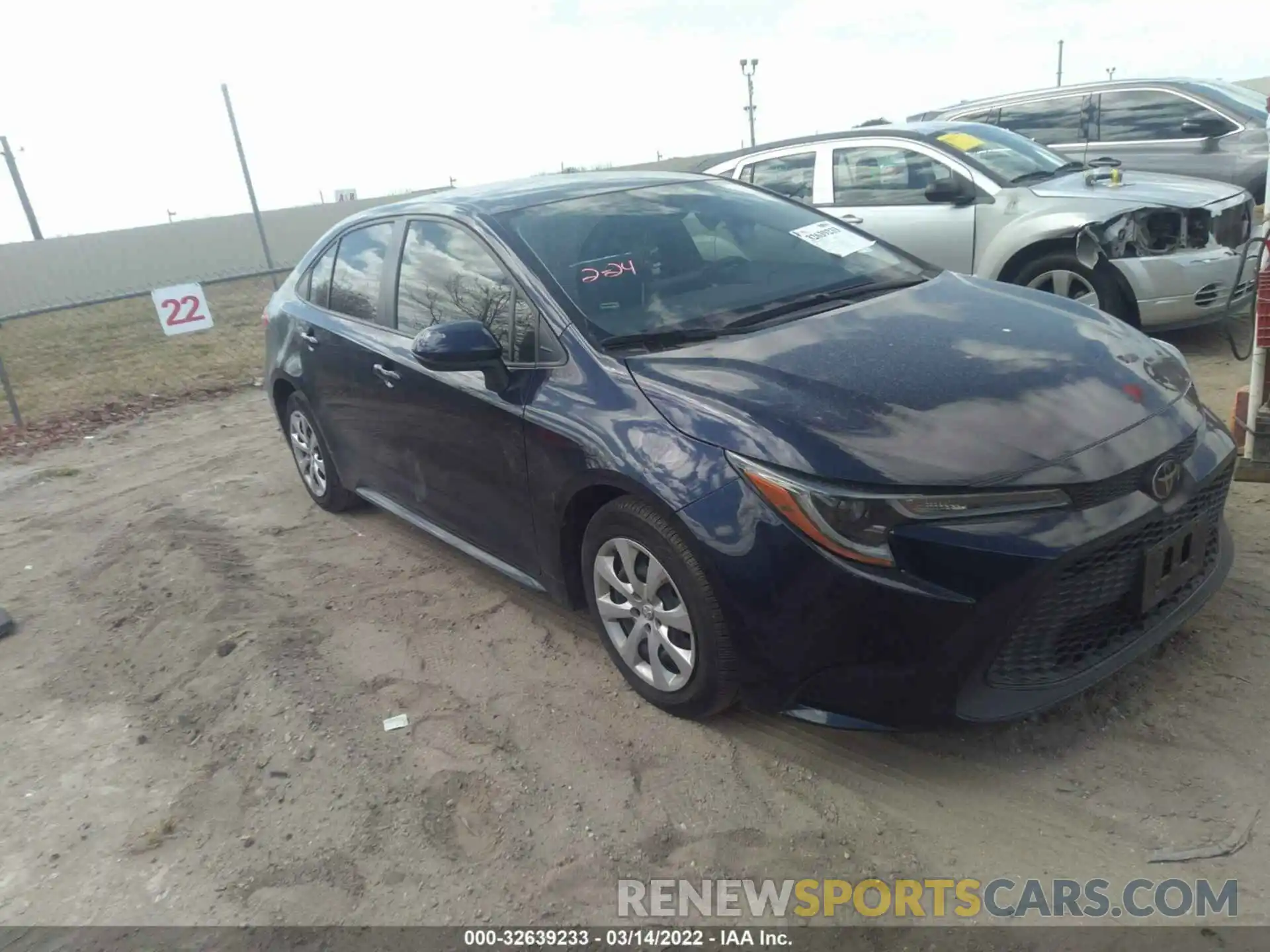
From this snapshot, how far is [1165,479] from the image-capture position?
104 inches

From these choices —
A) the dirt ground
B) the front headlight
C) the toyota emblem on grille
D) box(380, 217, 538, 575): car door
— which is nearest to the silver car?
the dirt ground

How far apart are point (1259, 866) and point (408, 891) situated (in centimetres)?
212

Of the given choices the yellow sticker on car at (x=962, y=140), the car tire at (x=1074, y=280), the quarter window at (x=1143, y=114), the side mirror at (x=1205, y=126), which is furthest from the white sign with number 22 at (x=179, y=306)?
the side mirror at (x=1205, y=126)

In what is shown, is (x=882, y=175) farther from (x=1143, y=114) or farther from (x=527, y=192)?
(x=527, y=192)

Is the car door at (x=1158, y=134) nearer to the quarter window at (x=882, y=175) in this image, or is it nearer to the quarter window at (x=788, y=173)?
the quarter window at (x=882, y=175)

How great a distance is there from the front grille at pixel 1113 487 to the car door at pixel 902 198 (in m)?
4.48

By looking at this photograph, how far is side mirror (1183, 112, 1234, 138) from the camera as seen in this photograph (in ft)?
29.6

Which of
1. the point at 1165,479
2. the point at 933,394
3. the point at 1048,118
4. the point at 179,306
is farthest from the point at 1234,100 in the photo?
the point at 179,306

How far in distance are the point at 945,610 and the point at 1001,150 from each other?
5805mm

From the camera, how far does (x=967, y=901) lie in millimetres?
2336

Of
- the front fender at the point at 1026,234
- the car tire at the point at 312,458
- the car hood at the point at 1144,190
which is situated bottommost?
the car tire at the point at 312,458

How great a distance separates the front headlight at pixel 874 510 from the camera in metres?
2.47

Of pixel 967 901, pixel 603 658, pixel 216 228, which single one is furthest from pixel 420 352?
pixel 216 228

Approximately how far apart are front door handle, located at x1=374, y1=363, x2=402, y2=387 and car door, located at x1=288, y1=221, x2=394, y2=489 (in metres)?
0.06
